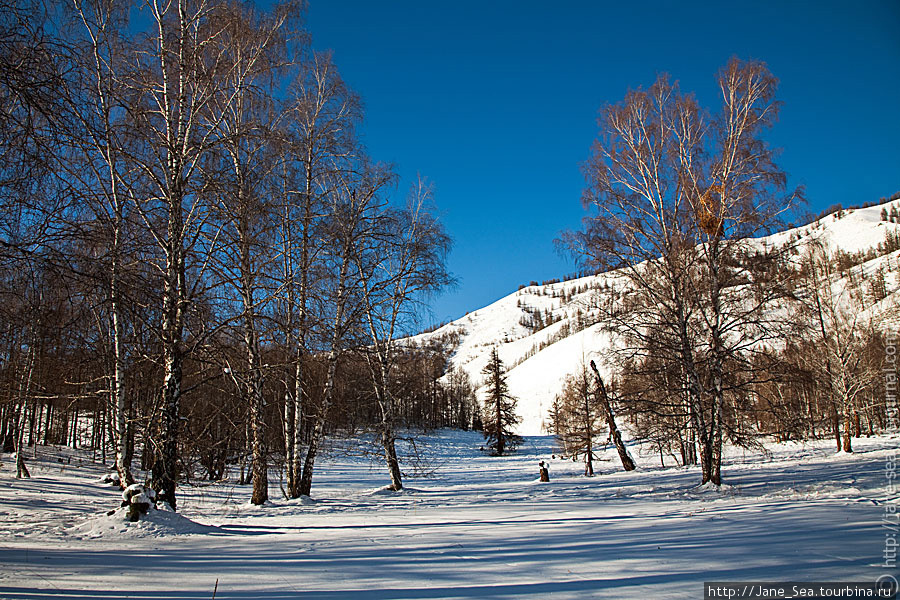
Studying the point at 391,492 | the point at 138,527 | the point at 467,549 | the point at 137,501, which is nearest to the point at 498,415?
the point at 391,492

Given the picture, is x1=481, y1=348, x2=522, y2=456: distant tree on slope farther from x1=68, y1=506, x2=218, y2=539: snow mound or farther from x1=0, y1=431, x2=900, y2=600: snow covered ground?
x1=68, y1=506, x2=218, y2=539: snow mound

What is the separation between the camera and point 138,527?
648 cm

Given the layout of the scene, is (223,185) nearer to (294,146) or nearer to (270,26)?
(294,146)

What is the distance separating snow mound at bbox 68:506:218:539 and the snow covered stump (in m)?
0.06

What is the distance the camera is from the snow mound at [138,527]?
634cm

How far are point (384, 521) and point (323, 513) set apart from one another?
7.72 feet


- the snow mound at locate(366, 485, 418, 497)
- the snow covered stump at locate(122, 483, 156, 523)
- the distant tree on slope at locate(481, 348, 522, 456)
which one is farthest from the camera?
the distant tree on slope at locate(481, 348, 522, 456)

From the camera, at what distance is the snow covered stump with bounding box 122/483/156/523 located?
6659 mm

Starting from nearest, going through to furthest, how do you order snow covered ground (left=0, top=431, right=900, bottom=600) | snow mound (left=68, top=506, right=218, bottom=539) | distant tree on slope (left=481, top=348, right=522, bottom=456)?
snow covered ground (left=0, top=431, right=900, bottom=600)
snow mound (left=68, top=506, right=218, bottom=539)
distant tree on slope (left=481, top=348, right=522, bottom=456)

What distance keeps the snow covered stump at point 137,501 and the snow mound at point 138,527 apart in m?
0.06

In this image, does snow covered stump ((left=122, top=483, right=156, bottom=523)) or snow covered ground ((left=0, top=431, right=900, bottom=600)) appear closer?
snow covered ground ((left=0, top=431, right=900, bottom=600))

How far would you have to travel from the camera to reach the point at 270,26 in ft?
32.1

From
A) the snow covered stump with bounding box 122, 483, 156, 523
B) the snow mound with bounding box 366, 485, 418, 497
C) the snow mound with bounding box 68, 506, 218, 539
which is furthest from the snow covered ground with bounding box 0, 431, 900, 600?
the snow mound with bounding box 366, 485, 418, 497

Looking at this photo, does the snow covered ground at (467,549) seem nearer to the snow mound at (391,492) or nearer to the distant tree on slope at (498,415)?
the snow mound at (391,492)
